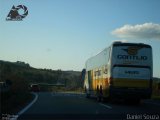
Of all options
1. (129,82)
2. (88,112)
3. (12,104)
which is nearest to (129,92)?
(129,82)

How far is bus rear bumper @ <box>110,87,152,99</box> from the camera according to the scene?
2942 centimetres

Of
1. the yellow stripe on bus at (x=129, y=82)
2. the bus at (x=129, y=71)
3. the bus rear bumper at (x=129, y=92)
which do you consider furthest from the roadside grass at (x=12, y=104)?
the yellow stripe on bus at (x=129, y=82)

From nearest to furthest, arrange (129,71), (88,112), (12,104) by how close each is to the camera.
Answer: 1. (88,112)
2. (12,104)
3. (129,71)

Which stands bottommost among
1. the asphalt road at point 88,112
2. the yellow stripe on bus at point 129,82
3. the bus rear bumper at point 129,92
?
the asphalt road at point 88,112

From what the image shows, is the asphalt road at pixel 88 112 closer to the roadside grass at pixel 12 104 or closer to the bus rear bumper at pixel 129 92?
the roadside grass at pixel 12 104

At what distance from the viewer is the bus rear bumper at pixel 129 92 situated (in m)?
29.4

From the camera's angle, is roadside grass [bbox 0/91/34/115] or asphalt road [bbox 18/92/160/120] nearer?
asphalt road [bbox 18/92/160/120]

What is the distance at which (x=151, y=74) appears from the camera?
97.9 ft

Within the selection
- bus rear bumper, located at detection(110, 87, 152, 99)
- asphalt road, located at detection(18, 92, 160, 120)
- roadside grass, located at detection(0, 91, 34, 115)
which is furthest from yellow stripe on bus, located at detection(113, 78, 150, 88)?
roadside grass, located at detection(0, 91, 34, 115)

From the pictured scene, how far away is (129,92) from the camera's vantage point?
29516mm

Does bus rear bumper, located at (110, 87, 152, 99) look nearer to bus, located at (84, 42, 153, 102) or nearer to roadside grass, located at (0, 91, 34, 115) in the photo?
bus, located at (84, 42, 153, 102)

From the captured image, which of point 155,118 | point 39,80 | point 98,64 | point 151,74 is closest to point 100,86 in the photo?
point 98,64

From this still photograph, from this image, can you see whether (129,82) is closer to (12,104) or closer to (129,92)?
(129,92)

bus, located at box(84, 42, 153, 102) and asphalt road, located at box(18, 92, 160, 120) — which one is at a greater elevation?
bus, located at box(84, 42, 153, 102)
